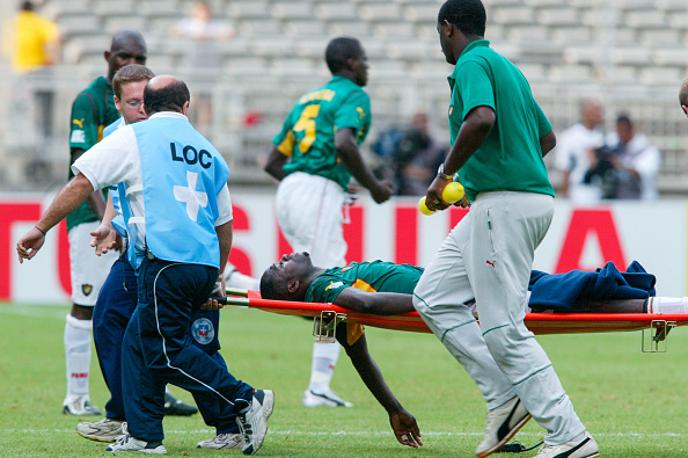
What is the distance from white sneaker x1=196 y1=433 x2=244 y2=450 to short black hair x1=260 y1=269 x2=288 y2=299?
1066 millimetres

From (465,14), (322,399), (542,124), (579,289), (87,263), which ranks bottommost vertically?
(322,399)

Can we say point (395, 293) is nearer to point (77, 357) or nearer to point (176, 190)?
point (176, 190)

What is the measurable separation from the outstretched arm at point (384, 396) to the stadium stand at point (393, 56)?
11.6 meters

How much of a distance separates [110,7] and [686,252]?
425 inches

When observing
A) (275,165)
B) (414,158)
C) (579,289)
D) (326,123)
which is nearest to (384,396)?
(579,289)

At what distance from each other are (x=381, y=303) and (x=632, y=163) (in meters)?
11.8

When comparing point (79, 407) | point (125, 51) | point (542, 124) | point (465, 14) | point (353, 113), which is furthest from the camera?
point (353, 113)

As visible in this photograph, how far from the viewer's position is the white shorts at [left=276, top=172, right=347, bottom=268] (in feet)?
33.0

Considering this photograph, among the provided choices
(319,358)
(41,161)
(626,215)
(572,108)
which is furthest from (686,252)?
(41,161)

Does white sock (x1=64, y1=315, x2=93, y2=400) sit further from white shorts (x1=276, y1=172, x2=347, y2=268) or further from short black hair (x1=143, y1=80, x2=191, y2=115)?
short black hair (x1=143, y1=80, x2=191, y2=115)

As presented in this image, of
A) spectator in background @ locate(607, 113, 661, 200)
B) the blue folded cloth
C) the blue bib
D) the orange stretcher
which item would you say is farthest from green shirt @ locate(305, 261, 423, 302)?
spectator in background @ locate(607, 113, 661, 200)

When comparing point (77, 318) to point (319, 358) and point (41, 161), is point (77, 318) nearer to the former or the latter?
point (319, 358)

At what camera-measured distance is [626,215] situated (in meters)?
16.0

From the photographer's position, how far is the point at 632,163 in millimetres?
18406
